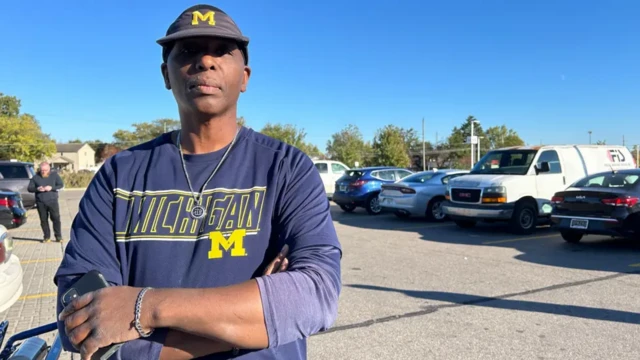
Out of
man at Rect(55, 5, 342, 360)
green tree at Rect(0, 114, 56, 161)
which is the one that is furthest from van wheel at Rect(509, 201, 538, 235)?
green tree at Rect(0, 114, 56, 161)

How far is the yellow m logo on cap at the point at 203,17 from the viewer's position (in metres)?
1.54

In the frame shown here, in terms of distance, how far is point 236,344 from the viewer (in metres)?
1.27

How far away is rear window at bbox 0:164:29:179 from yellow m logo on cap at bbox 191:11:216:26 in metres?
17.9

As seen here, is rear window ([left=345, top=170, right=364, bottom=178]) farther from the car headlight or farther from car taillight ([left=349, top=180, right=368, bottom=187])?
the car headlight

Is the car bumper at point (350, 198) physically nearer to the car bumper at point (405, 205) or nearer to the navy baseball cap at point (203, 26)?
the car bumper at point (405, 205)

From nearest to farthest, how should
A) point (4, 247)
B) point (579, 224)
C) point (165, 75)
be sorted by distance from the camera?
point (165, 75)
point (4, 247)
point (579, 224)

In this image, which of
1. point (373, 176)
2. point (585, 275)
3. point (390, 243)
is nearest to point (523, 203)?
point (390, 243)

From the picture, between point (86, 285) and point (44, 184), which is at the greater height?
point (44, 184)

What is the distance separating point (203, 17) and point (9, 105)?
96.5m

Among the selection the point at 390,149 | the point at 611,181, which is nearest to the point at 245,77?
the point at 611,181

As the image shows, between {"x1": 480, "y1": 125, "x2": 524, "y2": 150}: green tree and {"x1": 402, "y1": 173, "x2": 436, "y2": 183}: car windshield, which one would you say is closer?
{"x1": 402, "y1": 173, "x2": 436, "y2": 183}: car windshield

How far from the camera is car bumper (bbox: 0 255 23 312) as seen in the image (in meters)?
3.58

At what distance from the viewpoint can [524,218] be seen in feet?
37.0

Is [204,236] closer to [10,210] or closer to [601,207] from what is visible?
[601,207]
